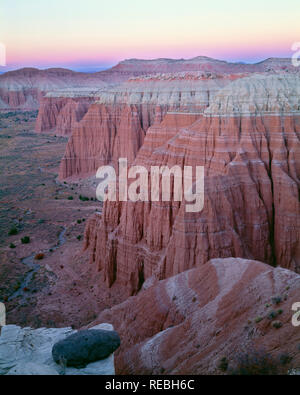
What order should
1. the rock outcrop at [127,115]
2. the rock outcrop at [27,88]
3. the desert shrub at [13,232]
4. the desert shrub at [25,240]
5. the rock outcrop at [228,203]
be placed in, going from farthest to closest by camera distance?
1. the rock outcrop at [27,88]
2. the rock outcrop at [127,115]
3. the desert shrub at [13,232]
4. the desert shrub at [25,240]
5. the rock outcrop at [228,203]

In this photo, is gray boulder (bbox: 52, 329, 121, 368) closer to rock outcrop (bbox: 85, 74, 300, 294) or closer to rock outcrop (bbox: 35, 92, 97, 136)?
rock outcrop (bbox: 85, 74, 300, 294)

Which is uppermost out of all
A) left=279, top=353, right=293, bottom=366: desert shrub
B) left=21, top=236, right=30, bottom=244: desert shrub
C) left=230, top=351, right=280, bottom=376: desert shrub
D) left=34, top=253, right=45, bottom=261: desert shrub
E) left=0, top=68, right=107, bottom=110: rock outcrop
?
left=0, top=68, right=107, bottom=110: rock outcrop

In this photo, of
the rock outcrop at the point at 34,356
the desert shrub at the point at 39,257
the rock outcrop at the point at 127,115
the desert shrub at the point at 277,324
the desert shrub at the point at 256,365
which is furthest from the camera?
the rock outcrop at the point at 127,115

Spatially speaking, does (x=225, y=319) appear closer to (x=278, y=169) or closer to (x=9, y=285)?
(x=278, y=169)

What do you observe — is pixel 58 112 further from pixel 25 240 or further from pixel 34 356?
pixel 34 356

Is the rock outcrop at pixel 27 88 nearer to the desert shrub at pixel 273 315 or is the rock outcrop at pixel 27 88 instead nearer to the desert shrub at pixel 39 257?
the desert shrub at pixel 39 257

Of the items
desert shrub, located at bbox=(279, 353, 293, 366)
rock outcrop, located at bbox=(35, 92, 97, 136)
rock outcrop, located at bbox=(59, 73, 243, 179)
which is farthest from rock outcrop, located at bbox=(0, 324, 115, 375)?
rock outcrop, located at bbox=(35, 92, 97, 136)

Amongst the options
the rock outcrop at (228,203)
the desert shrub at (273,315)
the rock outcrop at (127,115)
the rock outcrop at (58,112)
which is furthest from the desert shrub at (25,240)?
the rock outcrop at (58,112)
